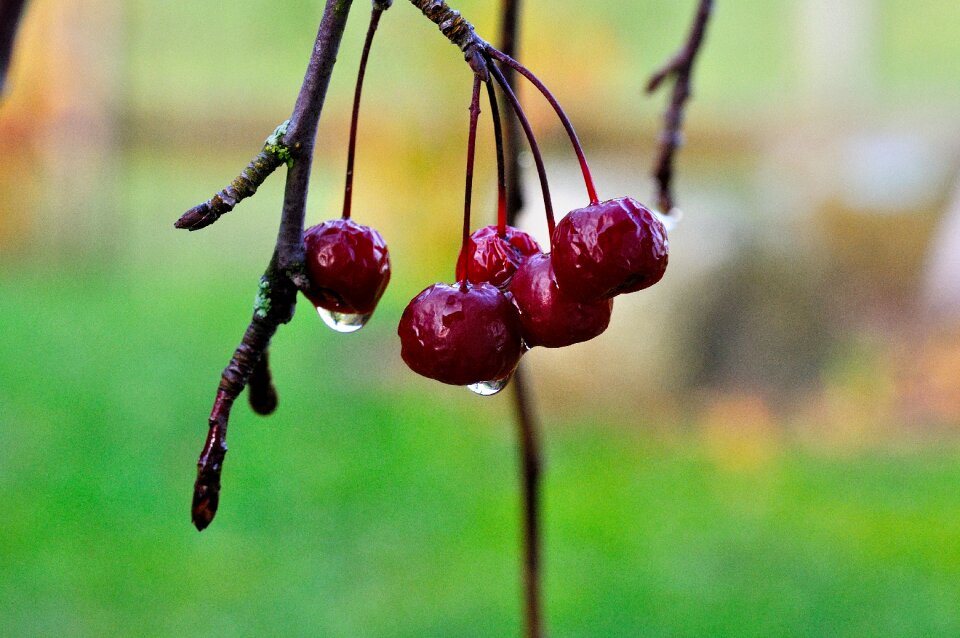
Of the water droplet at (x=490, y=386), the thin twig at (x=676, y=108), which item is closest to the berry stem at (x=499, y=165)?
the water droplet at (x=490, y=386)

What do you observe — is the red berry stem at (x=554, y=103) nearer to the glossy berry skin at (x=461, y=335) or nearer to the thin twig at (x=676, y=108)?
the glossy berry skin at (x=461, y=335)

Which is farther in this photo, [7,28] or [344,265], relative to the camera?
[7,28]

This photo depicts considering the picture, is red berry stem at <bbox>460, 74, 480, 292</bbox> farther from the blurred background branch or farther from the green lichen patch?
the blurred background branch

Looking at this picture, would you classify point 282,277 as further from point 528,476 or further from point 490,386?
point 528,476

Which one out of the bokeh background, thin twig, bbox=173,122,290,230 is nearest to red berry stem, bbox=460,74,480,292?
thin twig, bbox=173,122,290,230

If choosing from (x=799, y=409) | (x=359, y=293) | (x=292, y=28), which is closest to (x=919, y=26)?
(x=292, y=28)

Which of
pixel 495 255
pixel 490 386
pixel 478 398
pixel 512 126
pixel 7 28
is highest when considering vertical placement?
pixel 478 398

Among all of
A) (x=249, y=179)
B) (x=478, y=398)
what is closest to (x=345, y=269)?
(x=249, y=179)
